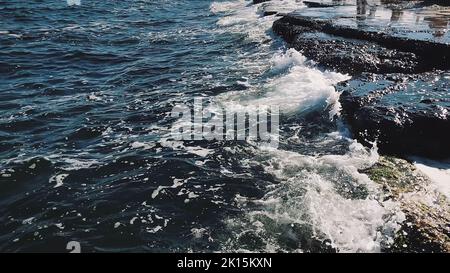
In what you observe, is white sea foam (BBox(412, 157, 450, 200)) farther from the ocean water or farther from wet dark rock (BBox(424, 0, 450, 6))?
wet dark rock (BBox(424, 0, 450, 6))

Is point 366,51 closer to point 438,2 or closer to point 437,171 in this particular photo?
point 437,171

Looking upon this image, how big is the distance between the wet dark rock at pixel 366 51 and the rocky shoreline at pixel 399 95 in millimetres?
25

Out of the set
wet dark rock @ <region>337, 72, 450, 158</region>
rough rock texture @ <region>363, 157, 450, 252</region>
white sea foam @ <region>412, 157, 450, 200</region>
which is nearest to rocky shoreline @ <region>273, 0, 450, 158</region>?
wet dark rock @ <region>337, 72, 450, 158</region>

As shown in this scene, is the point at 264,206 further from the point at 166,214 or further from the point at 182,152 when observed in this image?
the point at 182,152

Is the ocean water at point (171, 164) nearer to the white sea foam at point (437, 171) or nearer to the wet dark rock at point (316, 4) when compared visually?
the white sea foam at point (437, 171)

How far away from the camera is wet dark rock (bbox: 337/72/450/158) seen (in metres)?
7.61

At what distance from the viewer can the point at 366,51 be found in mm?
12555

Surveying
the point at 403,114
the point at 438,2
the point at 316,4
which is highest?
the point at 438,2

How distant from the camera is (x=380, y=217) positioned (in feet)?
19.8

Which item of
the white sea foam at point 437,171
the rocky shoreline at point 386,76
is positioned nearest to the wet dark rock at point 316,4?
the rocky shoreline at point 386,76

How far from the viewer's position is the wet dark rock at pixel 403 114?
25.0 feet

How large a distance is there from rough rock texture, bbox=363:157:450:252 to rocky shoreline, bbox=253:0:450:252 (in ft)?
0.04

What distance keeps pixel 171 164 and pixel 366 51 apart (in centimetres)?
748

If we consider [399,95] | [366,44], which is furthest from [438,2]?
[399,95]
